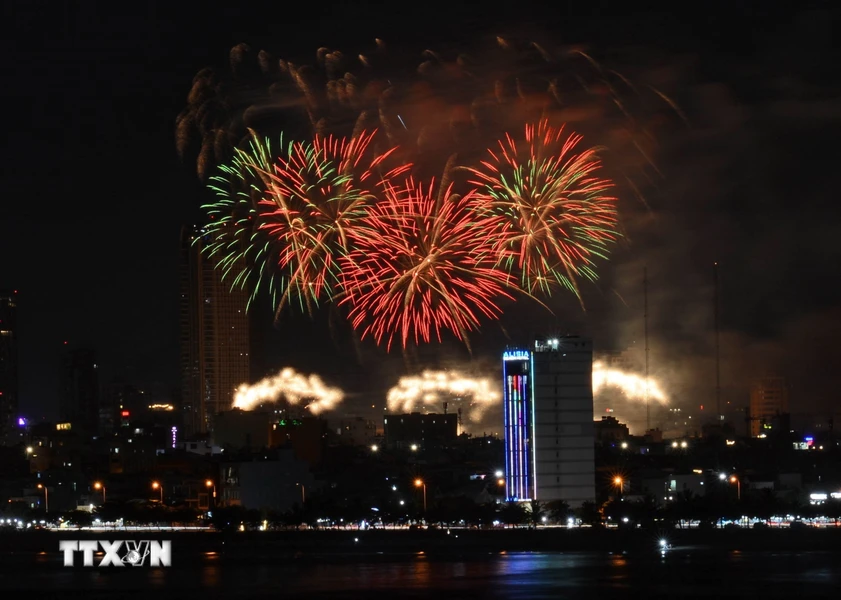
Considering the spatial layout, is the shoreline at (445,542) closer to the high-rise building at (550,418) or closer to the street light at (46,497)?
the high-rise building at (550,418)

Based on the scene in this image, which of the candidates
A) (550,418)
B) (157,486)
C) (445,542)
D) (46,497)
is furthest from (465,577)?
(46,497)

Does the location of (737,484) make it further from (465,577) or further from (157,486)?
(465,577)

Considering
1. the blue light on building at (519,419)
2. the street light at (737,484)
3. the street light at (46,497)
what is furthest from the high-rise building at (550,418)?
the street light at (46,497)

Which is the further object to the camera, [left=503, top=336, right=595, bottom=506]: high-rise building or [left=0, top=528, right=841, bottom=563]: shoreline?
[left=503, top=336, right=595, bottom=506]: high-rise building

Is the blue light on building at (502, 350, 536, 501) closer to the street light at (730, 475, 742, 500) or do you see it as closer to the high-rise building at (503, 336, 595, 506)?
the high-rise building at (503, 336, 595, 506)

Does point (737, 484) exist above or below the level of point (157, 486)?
below

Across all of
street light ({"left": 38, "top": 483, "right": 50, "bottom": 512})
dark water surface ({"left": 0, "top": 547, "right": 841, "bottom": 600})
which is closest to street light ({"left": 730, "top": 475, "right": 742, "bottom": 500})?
dark water surface ({"left": 0, "top": 547, "right": 841, "bottom": 600})

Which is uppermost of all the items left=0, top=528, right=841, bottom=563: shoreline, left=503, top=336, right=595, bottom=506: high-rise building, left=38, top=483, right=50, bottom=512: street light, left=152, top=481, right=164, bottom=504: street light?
left=503, top=336, right=595, bottom=506: high-rise building
